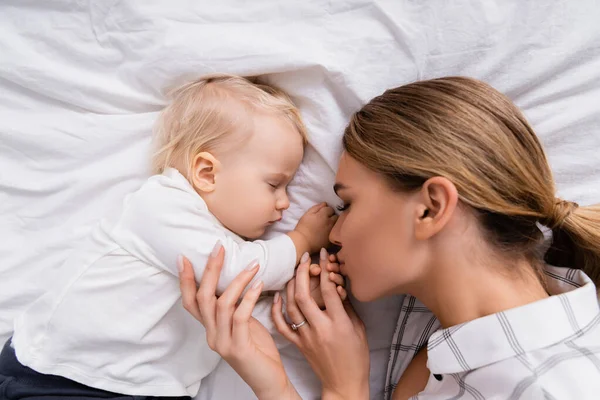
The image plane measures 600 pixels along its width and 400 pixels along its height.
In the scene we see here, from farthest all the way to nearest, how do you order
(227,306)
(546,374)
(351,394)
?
(351,394)
(227,306)
(546,374)

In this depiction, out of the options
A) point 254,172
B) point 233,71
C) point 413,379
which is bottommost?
point 413,379

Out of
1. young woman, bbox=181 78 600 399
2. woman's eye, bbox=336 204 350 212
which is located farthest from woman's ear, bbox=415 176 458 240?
woman's eye, bbox=336 204 350 212

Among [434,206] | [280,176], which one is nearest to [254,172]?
[280,176]

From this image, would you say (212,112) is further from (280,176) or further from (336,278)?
(336,278)

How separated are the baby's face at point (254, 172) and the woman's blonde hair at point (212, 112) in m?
0.03

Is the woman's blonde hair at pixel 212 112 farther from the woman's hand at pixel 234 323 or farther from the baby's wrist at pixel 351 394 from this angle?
the baby's wrist at pixel 351 394

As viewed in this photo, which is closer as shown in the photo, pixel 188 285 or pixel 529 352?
pixel 529 352

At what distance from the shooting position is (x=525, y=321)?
34.0 inches

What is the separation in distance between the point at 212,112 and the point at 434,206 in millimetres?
509

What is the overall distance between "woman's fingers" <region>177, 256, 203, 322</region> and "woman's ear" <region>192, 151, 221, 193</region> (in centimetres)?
17

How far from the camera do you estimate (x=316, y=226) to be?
1.13 meters

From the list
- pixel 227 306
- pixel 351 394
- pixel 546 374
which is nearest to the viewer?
→ pixel 546 374

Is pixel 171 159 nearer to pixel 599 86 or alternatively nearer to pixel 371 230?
pixel 371 230

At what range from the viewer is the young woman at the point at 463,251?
86 cm
